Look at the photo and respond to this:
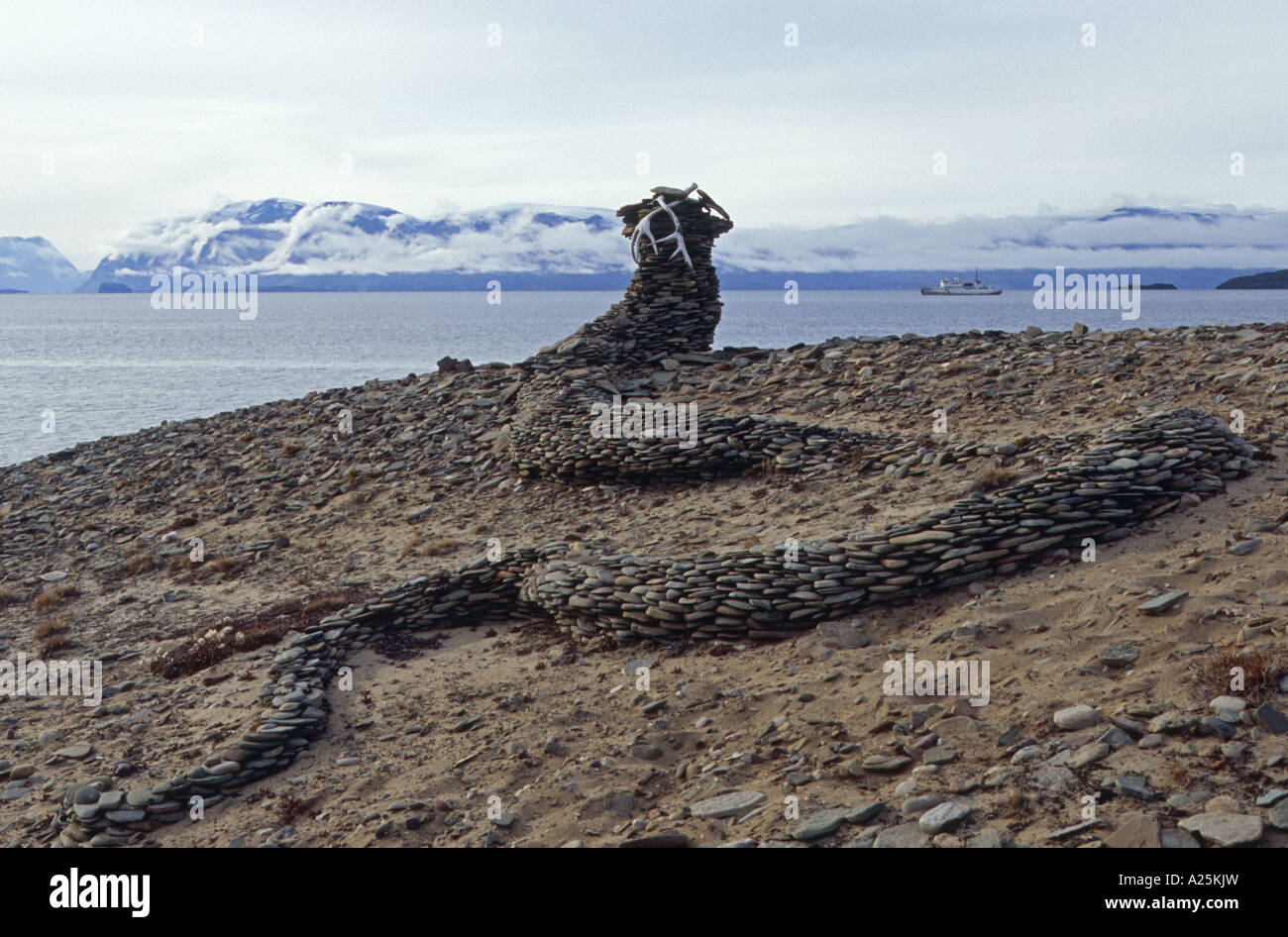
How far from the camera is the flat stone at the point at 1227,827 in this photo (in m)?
6.43

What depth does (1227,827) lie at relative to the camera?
21.6ft

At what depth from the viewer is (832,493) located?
15.5 metres

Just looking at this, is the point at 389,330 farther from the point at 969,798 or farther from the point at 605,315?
the point at 969,798

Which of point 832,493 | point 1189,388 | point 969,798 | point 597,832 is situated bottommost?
point 597,832

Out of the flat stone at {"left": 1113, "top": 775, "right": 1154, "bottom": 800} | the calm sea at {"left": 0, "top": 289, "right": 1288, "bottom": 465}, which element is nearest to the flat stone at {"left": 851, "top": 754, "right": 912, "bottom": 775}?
the flat stone at {"left": 1113, "top": 775, "right": 1154, "bottom": 800}

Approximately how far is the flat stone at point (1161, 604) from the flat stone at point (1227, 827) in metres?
3.25

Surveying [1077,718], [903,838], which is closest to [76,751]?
[903,838]

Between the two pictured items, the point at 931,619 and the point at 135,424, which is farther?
the point at 135,424

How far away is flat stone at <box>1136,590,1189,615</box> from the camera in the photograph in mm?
9656

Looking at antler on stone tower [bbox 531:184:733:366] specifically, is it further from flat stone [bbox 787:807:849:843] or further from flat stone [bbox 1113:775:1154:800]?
flat stone [bbox 1113:775:1154:800]

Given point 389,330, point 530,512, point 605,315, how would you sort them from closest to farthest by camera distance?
point 530,512, point 605,315, point 389,330

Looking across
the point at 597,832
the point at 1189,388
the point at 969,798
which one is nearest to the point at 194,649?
the point at 597,832

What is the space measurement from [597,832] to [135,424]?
55.0 m

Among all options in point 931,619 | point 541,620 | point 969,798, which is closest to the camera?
point 969,798
